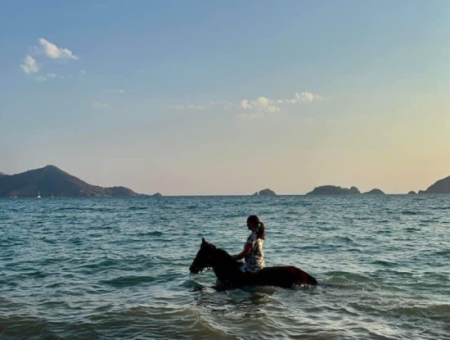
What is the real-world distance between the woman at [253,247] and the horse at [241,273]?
23cm

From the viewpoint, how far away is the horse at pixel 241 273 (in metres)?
12.8

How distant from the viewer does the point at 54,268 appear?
17312mm

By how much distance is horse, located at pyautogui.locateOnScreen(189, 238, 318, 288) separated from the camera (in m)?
12.8

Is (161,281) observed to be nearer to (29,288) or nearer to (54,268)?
(29,288)

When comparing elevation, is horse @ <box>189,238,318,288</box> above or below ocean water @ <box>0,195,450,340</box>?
above

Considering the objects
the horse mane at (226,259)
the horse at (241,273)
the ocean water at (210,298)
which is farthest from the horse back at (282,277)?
the horse mane at (226,259)

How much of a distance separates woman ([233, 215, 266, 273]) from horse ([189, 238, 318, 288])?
0.75ft

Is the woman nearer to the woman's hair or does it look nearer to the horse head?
the woman's hair

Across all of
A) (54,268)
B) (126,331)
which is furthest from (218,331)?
(54,268)

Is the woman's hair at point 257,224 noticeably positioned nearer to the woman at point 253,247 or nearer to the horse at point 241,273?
the woman at point 253,247

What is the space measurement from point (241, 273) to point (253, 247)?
0.95 m

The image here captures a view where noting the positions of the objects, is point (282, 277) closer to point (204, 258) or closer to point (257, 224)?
point (257, 224)

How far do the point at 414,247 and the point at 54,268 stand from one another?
17989mm

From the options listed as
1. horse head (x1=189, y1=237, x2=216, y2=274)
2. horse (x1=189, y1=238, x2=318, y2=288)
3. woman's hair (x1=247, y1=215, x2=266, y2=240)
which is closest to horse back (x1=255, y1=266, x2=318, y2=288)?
horse (x1=189, y1=238, x2=318, y2=288)
